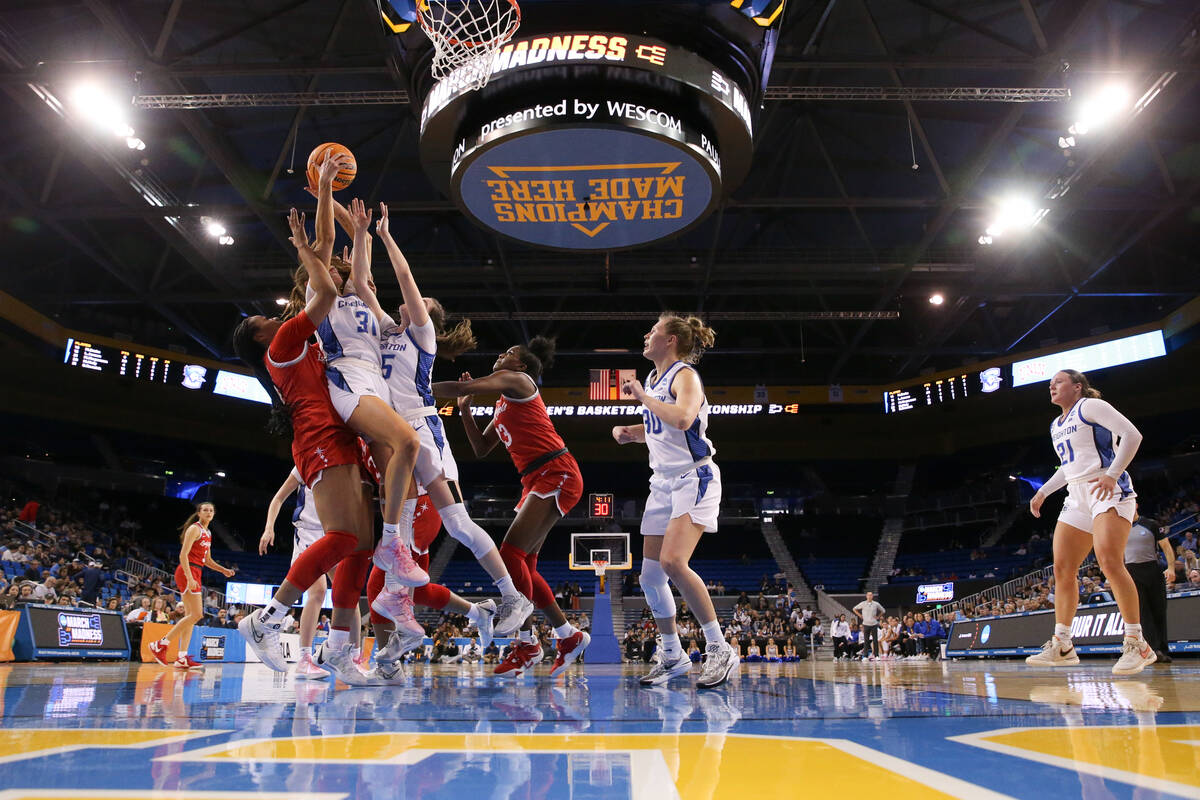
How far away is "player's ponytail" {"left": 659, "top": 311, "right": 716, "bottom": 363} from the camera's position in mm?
4574

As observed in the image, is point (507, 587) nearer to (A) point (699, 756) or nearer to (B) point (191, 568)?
(A) point (699, 756)

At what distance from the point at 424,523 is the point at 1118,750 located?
13.1 feet

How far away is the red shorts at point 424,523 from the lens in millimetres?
4855

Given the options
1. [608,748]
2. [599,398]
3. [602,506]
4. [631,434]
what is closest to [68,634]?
[631,434]

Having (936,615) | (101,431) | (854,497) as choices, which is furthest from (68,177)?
(854,497)

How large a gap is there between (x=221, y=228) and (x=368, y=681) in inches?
585

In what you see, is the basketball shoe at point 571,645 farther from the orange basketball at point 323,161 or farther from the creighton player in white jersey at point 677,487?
the orange basketball at point 323,161

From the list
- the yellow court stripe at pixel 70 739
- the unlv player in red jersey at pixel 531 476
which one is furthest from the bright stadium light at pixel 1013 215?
the yellow court stripe at pixel 70 739

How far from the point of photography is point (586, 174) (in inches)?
364

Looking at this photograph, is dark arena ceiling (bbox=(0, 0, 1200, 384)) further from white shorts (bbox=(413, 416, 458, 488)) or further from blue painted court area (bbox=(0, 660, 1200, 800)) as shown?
blue painted court area (bbox=(0, 660, 1200, 800))

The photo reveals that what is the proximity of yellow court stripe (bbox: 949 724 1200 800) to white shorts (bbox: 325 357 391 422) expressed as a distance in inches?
117

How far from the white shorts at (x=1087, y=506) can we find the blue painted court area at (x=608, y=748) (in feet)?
7.43

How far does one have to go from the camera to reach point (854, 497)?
1222 inches

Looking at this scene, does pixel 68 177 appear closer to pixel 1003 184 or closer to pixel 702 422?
pixel 702 422
